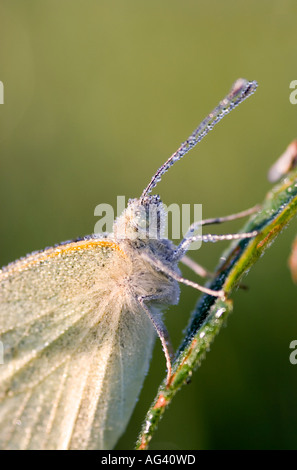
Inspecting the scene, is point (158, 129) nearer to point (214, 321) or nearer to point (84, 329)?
point (84, 329)

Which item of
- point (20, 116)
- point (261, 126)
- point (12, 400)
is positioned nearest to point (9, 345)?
point (12, 400)

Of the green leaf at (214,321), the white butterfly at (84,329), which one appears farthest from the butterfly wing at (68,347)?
the green leaf at (214,321)

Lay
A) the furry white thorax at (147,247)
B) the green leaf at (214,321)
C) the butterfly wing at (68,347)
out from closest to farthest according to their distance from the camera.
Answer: the green leaf at (214,321), the butterfly wing at (68,347), the furry white thorax at (147,247)

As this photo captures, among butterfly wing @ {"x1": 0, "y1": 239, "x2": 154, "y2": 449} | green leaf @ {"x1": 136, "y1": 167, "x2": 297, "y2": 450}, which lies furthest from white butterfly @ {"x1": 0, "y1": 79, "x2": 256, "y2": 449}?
green leaf @ {"x1": 136, "y1": 167, "x2": 297, "y2": 450}

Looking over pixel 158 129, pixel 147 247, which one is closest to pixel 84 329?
pixel 147 247

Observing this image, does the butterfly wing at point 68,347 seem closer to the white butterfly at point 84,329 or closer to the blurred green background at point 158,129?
the white butterfly at point 84,329

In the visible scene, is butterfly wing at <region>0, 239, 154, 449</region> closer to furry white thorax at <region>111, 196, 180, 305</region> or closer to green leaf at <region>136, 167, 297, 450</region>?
furry white thorax at <region>111, 196, 180, 305</region>
